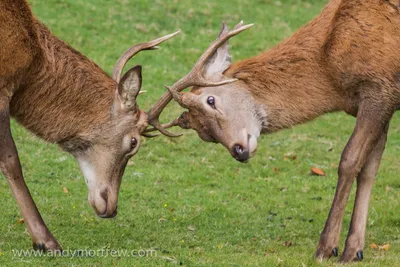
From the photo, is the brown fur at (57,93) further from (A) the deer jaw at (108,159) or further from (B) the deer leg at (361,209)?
(B) the deer leg at (361,209)

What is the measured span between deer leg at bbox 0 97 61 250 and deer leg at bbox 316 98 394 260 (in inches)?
102

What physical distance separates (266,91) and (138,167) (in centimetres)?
310

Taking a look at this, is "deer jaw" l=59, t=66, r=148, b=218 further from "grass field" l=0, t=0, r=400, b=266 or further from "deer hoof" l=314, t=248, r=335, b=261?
"deer hoof" l=314, t=248, r=335, b=261

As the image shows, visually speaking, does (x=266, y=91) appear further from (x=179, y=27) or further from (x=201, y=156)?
(x=179, y=27)

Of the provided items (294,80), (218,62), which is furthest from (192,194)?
(294,80)

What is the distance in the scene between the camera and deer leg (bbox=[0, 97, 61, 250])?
8.47 meters

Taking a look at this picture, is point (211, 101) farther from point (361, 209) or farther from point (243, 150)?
point (361, 209)

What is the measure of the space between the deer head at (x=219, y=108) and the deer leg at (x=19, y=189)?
4.85 feet

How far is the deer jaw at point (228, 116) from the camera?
30.7 ft

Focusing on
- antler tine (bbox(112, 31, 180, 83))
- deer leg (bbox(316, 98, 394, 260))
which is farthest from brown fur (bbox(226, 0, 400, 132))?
antler tine (bbox(112, 31, 180, 83))

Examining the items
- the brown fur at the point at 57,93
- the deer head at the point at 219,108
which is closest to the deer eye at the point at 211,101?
the deer head at the point at 219,108

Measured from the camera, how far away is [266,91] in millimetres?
9492

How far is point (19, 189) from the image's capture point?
8586mm

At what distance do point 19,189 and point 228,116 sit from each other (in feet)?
7.34
